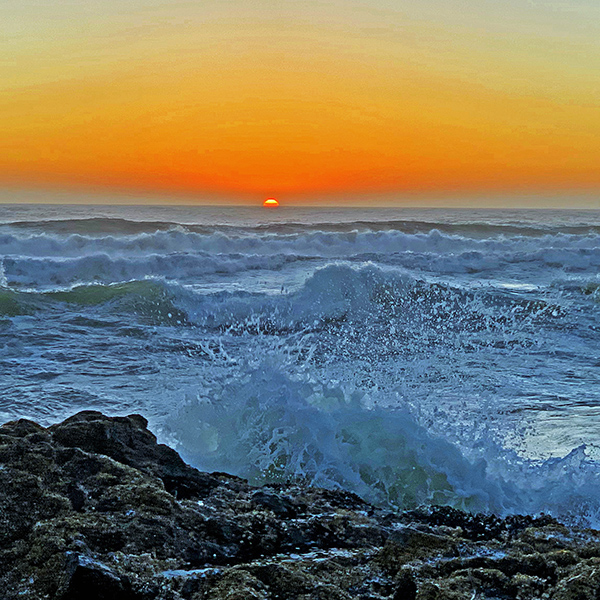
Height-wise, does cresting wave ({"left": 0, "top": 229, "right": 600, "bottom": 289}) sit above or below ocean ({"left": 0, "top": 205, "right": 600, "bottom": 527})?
above

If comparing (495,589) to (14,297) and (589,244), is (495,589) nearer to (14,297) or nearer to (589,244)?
(14,297)

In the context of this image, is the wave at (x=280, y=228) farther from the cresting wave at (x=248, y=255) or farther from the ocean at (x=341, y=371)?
the ocean at (x=341, y=371)

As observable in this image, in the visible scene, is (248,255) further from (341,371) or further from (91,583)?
(91,583)

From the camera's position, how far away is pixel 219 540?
2504 millimetres

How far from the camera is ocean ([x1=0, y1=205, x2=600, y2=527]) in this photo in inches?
160

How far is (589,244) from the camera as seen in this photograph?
2431 cm

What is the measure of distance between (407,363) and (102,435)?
14.4 ft

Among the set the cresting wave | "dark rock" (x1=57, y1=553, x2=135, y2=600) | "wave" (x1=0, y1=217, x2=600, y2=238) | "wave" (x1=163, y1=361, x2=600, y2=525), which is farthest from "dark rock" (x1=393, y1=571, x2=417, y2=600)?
"wave" (x1=0, y1=217, x2=600, y2=238)

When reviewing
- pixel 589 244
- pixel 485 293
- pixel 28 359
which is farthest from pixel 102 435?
pixel 589 244

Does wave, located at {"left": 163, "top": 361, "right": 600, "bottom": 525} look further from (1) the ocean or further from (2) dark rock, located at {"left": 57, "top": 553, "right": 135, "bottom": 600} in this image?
(2) dark rock, located at {"left": 57, "top": 553, "right": 135, "bottom": 600}

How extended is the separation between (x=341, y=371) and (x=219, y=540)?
13.7ft

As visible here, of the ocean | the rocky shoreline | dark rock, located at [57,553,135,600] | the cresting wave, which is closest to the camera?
dark rock, located at [57,553,135,600]

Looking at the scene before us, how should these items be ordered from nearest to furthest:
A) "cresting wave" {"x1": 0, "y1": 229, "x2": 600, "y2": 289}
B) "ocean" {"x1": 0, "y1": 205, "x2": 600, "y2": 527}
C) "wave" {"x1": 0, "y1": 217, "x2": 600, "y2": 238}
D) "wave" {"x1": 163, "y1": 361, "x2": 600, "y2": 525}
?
1. "wave" {"x1": 163, "y1": 361, "x2": 600, "y2": 525}
2. "ocean" {"x1": 0, "y1": 205, "x2": 600, "y2": 527}
3. "cresting wave" {"x1": 0, "y1": 229, "x2": 600, "y2": 289}
4. "wave" {"x1": 0, "y1": 217, "x2": 600, "y2": 238}

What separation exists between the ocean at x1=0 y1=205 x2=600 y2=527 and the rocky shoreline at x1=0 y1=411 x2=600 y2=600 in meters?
0.80
